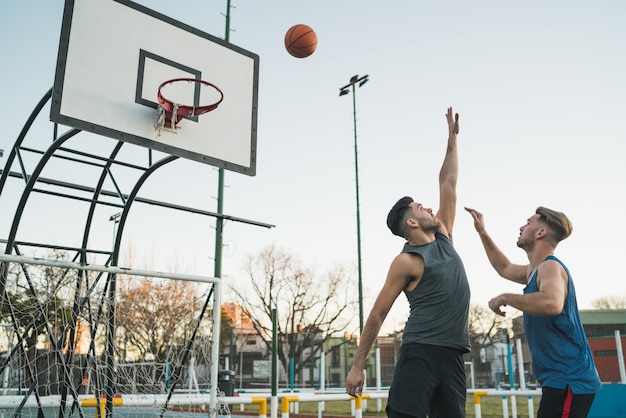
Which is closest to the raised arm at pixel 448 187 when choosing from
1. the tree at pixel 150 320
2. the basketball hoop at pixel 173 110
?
the basketball hoop at pixel 173 110

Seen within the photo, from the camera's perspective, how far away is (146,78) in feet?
17.5

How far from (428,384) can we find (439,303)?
44cm

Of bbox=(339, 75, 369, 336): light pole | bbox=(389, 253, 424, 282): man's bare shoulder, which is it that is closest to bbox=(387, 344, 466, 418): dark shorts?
bbox=(389, 253, 424, 282): man's bare shoulder

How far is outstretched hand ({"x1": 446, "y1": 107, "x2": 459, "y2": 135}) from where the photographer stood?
3807mm

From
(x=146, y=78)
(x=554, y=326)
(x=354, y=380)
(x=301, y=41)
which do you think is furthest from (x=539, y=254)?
(x=301, y=41)

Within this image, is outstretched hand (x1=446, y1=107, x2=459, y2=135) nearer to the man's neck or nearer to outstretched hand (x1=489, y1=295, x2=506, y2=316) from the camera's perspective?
the man's neck

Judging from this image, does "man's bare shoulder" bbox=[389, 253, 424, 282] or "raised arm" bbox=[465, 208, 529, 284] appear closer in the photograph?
"man's bare shoulder" bbox=[389, 253, 424, 282]

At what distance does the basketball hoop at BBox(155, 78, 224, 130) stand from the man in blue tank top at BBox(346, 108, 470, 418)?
9.25 feet

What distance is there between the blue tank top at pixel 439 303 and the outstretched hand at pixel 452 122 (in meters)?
1.05

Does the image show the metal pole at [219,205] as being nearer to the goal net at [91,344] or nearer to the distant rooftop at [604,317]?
the goal net at [91,344]

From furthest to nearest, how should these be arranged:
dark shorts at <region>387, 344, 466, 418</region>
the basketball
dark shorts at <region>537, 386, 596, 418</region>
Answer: the basketball < dark shorts at <region>537, 386, 596, 418</region> < dark shorts at <region>387, 344, 466, 418</region>

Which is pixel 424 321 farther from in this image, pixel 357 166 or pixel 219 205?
pixel 357 166

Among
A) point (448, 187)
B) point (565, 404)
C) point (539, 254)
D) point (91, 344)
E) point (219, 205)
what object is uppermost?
point (219, 205)

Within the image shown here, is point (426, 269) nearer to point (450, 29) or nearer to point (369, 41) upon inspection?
point (450, 29)
